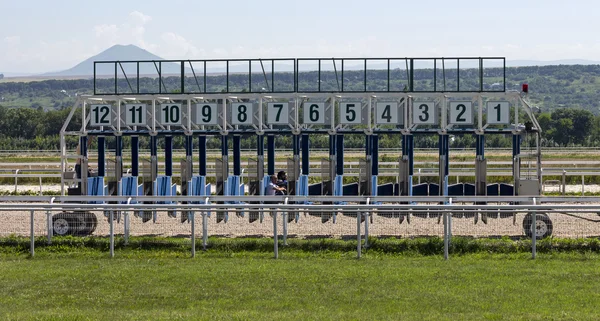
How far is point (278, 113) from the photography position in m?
18.7

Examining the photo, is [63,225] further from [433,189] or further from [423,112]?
[433,189]

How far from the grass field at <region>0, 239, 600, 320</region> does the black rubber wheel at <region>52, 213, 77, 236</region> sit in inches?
52.1

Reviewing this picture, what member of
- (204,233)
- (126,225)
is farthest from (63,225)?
(204,233)

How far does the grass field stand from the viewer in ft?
29.9

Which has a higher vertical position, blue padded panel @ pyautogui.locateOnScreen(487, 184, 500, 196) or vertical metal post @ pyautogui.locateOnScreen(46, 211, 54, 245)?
blue padded panel @ pyautogui.locateOnScreen(487, 184, 500, 196)

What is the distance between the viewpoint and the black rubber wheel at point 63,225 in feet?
46.4

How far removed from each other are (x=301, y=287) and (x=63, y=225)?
5.27 metres

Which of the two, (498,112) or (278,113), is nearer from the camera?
(498,112)

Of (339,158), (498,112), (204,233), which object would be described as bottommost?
(204,233)

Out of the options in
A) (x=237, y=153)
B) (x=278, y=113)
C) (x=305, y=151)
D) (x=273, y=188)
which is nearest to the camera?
(x=273, y=188)

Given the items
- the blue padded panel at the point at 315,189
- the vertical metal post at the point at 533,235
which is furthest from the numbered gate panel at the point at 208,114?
the vertical metal post at the point at 533,235

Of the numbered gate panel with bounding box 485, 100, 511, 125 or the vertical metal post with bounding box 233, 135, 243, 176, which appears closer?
the numbered gate panel with bounding box 485, 100, 511, 125

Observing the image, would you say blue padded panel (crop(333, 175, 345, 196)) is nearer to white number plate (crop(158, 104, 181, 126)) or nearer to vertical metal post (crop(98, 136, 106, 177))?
white number plate (crop(158, 104, 181, 126))

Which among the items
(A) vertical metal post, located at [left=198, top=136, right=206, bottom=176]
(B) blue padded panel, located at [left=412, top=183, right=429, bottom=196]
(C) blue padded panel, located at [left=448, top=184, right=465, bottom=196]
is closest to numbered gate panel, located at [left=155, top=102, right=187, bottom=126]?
(A) vertical metal post, located at [left=198, top=136, right=206, bottom=176]
